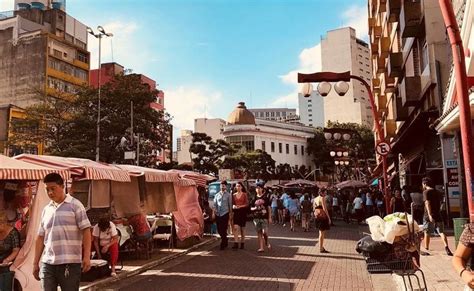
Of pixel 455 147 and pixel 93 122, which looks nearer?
pixel 455 147

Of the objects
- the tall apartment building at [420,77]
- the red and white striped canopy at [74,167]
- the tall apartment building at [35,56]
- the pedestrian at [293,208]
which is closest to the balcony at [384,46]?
the tall apartment building at [420,77]

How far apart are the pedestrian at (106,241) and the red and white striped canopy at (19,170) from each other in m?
1.93

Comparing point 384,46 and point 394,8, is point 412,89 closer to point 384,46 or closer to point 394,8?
point 394,8

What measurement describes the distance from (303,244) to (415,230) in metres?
9.16

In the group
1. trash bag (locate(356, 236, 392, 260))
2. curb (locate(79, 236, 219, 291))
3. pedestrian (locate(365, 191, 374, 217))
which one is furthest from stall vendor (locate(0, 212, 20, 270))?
pedestrian (locate(365, 191, 374, 217))

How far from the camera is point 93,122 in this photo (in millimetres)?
34875

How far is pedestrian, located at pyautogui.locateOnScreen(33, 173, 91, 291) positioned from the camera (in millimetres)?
4996

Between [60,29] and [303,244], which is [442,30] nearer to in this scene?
[303,244]

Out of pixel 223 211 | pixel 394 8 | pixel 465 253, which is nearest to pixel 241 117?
pixel 394 8

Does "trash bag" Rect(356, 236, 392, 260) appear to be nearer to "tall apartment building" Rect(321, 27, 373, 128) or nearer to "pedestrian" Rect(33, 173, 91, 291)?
"pedestrian" Rect(33, 173, 91, 291)

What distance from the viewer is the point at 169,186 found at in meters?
14.5

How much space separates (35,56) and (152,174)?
49.2 meters

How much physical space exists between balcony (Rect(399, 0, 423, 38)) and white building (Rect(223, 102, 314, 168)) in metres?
47.8

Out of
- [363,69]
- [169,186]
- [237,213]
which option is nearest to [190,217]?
[169,186]
